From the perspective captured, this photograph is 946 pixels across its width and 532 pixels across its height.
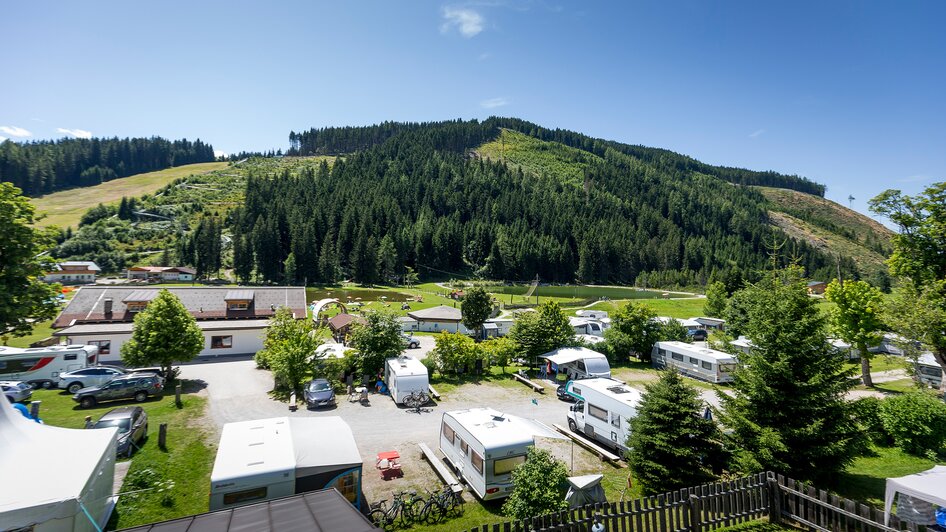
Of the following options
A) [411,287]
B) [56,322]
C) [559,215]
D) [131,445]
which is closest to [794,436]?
[131,445]

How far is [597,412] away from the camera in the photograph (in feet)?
57.3

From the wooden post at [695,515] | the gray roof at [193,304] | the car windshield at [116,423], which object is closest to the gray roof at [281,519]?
the wooden post at [695,515]

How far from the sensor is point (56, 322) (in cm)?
3077

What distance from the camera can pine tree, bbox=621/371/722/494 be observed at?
1231cm

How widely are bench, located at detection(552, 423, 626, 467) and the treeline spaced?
5892cm

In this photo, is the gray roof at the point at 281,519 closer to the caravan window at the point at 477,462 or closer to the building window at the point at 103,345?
the caravan window at the point at 477,462

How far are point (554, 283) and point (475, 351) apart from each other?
83895mm

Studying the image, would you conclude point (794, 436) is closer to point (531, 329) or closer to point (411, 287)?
point (531, 329)

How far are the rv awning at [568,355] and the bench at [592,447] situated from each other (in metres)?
7.03

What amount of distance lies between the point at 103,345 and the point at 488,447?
106ft

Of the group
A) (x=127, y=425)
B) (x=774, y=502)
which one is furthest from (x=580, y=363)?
(x=127, y=425)

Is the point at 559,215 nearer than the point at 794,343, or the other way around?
the point at 794,343

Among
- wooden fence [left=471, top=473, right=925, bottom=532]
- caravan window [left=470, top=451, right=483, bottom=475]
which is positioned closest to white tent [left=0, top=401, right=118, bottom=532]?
wooden fence [left=471, top=473, right=925, bottom=532]

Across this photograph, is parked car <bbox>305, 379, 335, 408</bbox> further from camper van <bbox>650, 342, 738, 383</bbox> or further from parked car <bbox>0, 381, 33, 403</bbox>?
camper van <bbox>650, 342, 738, 383</bbox>
